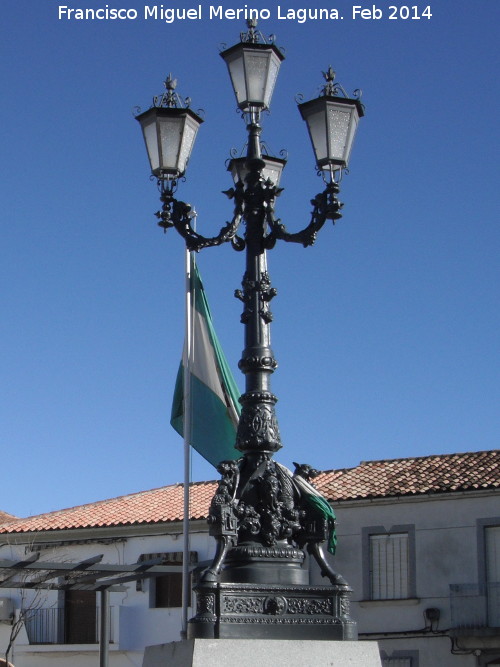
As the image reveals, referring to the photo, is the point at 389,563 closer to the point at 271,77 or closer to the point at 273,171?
the point at 273,171

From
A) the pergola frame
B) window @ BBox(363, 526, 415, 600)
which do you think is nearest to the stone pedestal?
the pergola frame

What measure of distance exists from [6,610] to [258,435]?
22173 mm

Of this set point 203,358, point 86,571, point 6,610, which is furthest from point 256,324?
point 6,610

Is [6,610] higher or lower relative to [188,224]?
lower

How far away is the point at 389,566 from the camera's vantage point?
25.3 m

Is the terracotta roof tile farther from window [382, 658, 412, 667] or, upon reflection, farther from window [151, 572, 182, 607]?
window [382, 658, 412, 667]

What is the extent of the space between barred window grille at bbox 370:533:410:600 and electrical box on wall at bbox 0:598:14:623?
27.8 ft

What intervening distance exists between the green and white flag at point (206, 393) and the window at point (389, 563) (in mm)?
15570

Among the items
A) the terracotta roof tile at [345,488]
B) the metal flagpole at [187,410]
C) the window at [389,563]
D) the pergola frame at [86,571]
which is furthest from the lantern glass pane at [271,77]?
the window at [389,563]

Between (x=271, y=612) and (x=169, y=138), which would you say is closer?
(x=271, y=612)

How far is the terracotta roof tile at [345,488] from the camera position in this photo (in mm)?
25453

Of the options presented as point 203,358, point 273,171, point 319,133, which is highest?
point 273,171

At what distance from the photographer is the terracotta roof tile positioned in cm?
2545

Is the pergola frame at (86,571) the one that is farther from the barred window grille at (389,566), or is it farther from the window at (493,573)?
the window at (493,573)
